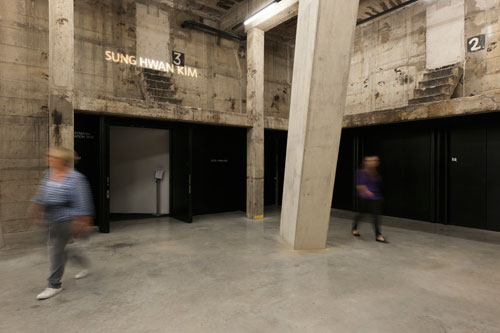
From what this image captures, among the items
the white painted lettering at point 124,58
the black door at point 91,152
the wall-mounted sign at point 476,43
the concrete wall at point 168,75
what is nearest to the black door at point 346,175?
the concrete wall at point 168,75

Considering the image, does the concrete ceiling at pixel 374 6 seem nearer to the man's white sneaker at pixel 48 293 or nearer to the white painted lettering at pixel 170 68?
the white painted lettering at pixel 170 68

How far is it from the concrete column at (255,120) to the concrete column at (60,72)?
15.1ft

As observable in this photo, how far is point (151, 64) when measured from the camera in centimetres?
851

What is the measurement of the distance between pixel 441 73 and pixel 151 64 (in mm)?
8359

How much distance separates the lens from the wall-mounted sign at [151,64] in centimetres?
792

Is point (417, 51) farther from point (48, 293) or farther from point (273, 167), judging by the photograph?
point (48, 293)

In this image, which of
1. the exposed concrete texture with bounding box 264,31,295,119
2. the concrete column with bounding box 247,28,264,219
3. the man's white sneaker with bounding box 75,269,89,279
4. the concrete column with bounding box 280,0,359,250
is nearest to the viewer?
the man's white sneaker with bounding box 75,269,89,279

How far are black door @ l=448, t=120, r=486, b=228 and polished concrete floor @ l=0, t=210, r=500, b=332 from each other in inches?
54.5

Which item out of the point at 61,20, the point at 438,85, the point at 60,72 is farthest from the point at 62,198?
the point at 438,85

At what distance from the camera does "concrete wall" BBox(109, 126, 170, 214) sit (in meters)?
9.04

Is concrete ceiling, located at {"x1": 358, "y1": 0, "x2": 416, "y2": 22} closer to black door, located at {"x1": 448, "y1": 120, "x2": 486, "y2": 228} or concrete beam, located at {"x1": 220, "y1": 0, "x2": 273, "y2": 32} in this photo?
concrete beam, located at {"x1": 220, "y1": 0, "x2": 273, "y2": 32}

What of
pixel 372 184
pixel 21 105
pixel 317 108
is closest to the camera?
pixel 317 108

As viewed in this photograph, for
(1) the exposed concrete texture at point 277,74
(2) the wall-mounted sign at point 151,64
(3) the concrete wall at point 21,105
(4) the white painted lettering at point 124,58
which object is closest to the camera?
(3) the concrete wall at point 21,105

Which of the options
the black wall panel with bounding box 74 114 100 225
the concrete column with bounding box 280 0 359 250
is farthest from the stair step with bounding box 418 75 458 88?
the black wall panel with bounding box 74 114 100 225
